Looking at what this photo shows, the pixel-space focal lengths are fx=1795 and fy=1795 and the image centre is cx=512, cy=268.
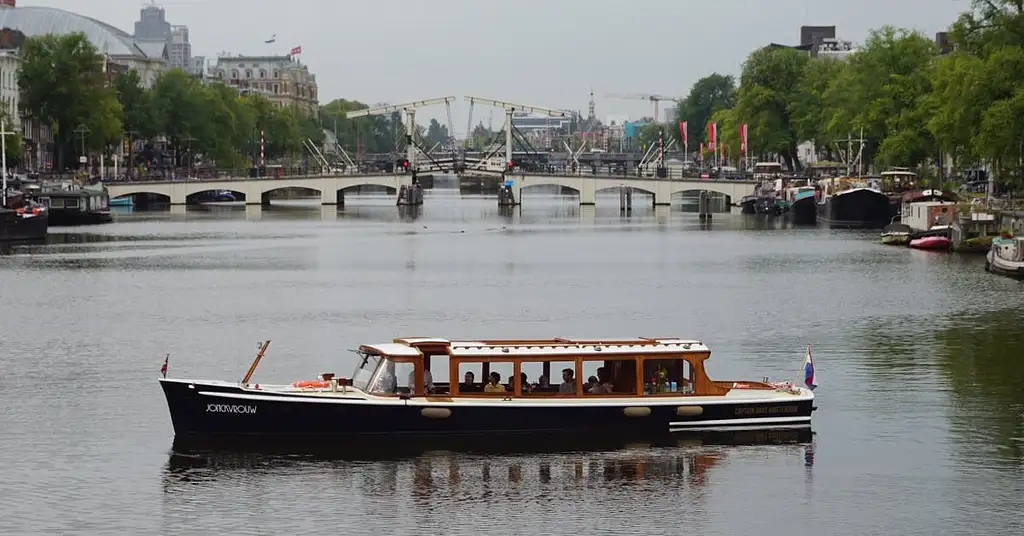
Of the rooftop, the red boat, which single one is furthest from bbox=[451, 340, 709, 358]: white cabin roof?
the red boat

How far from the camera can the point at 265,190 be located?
18638cm

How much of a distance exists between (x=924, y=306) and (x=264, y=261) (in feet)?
136

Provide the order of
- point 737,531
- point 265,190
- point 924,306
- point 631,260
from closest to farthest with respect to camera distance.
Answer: point 737,531 → point 924,306 → point 631,260 → point 265,190

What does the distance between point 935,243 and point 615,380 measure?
6624 centimetres

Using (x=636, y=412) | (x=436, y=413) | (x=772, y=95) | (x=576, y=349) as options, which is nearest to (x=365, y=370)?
(x=436, y=413)

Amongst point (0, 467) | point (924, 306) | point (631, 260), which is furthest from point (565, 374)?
point (631, 260)

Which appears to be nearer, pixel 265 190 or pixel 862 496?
pixel 862 496

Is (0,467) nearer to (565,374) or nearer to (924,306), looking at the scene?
(565,374)

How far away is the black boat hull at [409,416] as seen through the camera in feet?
128

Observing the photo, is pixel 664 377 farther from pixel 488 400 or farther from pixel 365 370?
pixel 365 370

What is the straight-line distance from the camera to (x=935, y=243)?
103000 mm

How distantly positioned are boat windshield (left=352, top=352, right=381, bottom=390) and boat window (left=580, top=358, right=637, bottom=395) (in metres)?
4.76

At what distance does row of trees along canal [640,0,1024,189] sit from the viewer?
Result: 95.0m

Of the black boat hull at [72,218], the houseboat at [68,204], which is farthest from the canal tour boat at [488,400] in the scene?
the black boat hull at [72,218]
